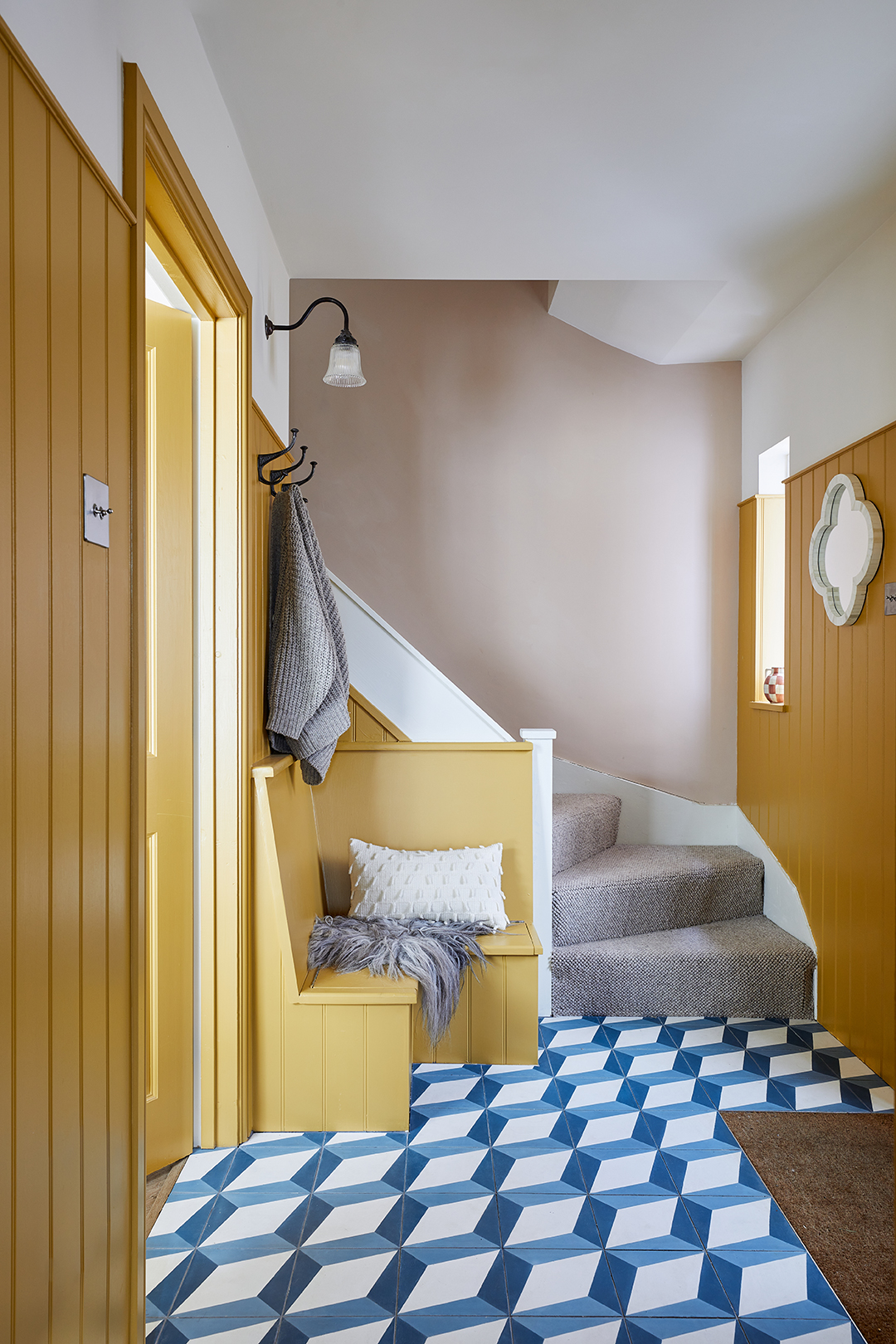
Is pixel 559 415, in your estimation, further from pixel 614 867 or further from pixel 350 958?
pixel 350 958

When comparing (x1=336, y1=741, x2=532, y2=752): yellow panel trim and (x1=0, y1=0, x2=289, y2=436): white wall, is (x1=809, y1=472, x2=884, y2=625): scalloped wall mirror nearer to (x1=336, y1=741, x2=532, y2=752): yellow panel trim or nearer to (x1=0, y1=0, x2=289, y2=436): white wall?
(x1=336, y1=741, x2=532, y2=752): yellow panel trim

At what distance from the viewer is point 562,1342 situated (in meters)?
1.42

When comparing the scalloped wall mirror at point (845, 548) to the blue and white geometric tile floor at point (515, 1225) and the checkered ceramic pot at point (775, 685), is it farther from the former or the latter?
the blue and white geometric tile floor at point (515, 1225)

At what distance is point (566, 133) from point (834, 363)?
49.1 inches

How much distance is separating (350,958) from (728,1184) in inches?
41.0

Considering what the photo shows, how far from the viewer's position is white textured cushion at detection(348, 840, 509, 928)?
Answer: 8.25 feet

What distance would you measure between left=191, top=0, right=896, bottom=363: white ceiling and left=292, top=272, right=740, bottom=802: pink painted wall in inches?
44.9

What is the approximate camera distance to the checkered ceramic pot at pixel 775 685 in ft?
10.6

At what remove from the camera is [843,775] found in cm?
256

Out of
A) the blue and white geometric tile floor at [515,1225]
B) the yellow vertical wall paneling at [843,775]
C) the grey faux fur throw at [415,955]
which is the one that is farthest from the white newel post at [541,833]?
the yellow vertical wall paneling at [843,775]

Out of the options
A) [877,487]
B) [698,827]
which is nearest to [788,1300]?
[877,487]

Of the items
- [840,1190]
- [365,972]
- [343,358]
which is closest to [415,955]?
[365,972]

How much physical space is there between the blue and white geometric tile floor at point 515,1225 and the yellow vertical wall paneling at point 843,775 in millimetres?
282

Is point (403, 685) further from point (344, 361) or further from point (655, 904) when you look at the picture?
point (655, 904)
